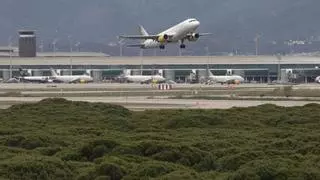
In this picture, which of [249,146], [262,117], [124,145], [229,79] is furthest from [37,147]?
[229,79]

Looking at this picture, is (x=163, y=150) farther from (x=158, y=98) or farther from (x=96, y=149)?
(x=158, y=98)

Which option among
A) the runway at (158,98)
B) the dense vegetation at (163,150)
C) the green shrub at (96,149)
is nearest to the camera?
the dense vegetation at (163,150)

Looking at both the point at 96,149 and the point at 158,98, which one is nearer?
the point at 96,149

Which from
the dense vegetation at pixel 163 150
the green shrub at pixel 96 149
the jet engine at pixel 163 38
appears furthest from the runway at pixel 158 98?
the green shrub at pixel 96 149

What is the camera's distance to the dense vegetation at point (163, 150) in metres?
25.2

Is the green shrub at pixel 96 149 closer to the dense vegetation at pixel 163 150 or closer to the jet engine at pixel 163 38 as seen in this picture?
the dense vegetation at pixel 163 150

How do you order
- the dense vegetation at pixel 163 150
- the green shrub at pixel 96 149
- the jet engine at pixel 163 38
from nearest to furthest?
the dense vegetation at pixel 163 150 < the green shrub at pixel 96 149 < the jet engine at pixel 163 38

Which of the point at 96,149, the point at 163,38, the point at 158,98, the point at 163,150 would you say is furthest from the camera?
the point at 163,38

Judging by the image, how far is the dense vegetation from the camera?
Answer: 25.2m

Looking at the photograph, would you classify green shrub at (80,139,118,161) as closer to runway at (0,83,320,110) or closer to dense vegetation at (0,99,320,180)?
dense vegetation at (0,99,320,180)

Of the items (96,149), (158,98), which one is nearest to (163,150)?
(96,149)

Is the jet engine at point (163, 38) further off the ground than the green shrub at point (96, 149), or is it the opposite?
the jet engine at point (163, 38)

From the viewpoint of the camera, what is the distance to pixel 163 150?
29.7 meters

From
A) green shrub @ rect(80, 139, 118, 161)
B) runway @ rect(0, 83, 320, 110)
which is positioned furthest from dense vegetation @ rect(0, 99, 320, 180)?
runway @ rect(0, 83, 320, 110)
